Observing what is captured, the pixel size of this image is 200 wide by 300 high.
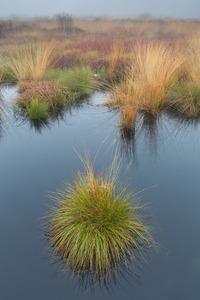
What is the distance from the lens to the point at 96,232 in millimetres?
2746

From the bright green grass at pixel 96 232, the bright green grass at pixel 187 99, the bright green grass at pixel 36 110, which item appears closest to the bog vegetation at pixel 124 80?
the bright green grass at pixel 187 99

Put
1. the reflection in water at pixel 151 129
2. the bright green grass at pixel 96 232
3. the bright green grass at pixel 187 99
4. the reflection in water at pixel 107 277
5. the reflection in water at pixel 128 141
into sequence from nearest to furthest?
the reflection in water at pixel 107 277 < the bright green grass at pixel 96 232 < the reflection in water at pixel 128 141 < the reflection in water at pixel 151 129 < the bright green grass at pixel 187 99

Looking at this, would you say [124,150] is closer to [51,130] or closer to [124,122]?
[124,122]

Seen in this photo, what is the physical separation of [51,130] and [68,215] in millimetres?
2601

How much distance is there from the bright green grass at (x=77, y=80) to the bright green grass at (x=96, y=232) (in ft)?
13.5

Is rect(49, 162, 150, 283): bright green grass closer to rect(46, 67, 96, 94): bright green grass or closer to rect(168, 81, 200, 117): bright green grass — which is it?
rect(168, 81, 200, 117): bright green grass

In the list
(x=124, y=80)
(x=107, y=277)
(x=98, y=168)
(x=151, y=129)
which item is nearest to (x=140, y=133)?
(x=151, y=129)

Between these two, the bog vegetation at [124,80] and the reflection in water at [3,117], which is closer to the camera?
the reflection in water at [3,117]

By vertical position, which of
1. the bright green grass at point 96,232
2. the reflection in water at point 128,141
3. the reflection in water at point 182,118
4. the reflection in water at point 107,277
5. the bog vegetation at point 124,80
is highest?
the bog vegetation at point 124,80

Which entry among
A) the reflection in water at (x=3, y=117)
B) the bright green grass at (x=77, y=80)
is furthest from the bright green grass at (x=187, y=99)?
the reflection in water at (x=3, y=117)

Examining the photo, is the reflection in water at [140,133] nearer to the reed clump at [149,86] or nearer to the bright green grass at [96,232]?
the reed clump at [149,86]

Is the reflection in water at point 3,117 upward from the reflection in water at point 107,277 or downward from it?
upward

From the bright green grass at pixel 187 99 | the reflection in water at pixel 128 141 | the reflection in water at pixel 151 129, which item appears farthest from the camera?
the bright green grass at pixel 187 99

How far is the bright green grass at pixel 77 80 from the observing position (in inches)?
273
